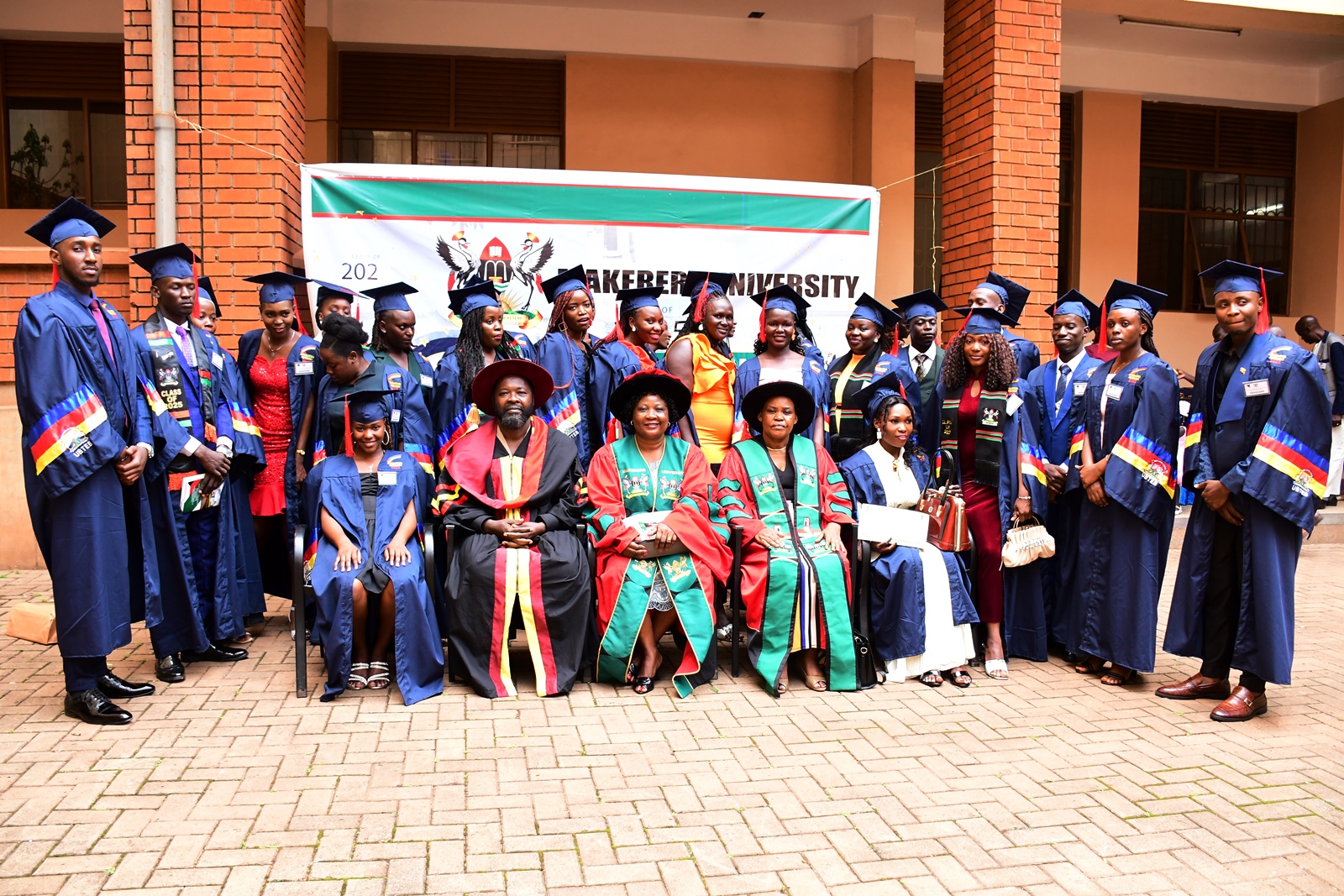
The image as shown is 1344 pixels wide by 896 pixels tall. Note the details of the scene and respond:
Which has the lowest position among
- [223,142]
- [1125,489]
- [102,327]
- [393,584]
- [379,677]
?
[379,677]

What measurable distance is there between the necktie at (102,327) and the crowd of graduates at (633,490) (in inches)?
0.7

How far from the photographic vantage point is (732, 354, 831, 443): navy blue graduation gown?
20.0 feet

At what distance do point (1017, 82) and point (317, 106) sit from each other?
20.9 feet

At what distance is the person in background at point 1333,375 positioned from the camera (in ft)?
20.6

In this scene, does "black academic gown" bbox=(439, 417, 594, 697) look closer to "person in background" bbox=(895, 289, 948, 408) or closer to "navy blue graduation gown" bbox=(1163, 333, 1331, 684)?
"person in background" bbox=(895, 289, 948, 408)

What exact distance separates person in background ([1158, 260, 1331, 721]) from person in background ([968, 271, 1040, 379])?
128cm

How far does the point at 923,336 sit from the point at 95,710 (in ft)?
Result: 17.6

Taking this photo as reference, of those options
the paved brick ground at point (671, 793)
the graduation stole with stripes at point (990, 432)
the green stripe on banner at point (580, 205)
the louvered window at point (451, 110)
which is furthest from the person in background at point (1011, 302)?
the louvered window at point (451, 110)

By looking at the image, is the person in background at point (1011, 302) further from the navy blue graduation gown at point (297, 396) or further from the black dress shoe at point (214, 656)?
the black dress shoe at point (214, 656)

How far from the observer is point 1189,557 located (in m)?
5.14

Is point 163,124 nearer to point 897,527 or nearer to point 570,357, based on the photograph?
point 570,357

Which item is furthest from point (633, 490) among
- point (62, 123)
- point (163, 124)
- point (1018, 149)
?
point (62, 123)

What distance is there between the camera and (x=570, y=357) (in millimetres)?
6070


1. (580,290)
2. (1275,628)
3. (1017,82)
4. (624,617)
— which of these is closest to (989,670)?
(1275,628)
